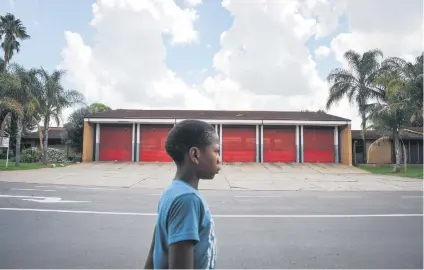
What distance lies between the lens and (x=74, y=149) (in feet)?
115

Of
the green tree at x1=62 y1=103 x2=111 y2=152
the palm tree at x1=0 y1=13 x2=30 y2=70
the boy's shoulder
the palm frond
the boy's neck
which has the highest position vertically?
the palm tree at x1=0 y1=13 x2=30 y2=70

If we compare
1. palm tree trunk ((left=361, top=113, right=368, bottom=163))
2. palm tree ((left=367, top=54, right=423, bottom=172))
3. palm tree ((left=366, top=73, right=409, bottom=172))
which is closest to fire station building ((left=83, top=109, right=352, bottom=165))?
palm tree trunk ((left=361, top=113, right=368, bottom=163))

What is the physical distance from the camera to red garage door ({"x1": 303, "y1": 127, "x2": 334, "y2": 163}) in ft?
102

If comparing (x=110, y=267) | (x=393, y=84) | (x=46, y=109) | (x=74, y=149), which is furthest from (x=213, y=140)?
(x=74, y=149)

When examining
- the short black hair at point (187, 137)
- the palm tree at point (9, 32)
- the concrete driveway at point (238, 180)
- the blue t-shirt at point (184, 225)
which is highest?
the palm tree at point (9, 32)

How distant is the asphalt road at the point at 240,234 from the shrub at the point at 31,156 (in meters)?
22.7

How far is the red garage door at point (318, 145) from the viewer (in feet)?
102

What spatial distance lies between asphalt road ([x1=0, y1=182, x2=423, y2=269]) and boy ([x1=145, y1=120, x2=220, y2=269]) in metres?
3.14

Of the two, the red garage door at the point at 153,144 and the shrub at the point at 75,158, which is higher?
the red garage door at the point at 153,144

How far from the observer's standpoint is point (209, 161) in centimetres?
163

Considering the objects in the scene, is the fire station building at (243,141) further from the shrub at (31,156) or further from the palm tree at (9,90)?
the palm tree at (9,90)

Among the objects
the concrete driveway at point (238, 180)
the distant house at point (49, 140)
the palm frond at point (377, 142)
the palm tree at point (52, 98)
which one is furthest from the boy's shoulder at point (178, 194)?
the distant house at point (49, 140)

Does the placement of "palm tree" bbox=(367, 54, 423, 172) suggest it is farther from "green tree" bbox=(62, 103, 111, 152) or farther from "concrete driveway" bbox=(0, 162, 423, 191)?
"green tree" bbox=(62, 103, 111, 152)

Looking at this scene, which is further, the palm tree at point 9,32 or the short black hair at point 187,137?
the palm tree at point 9,32
